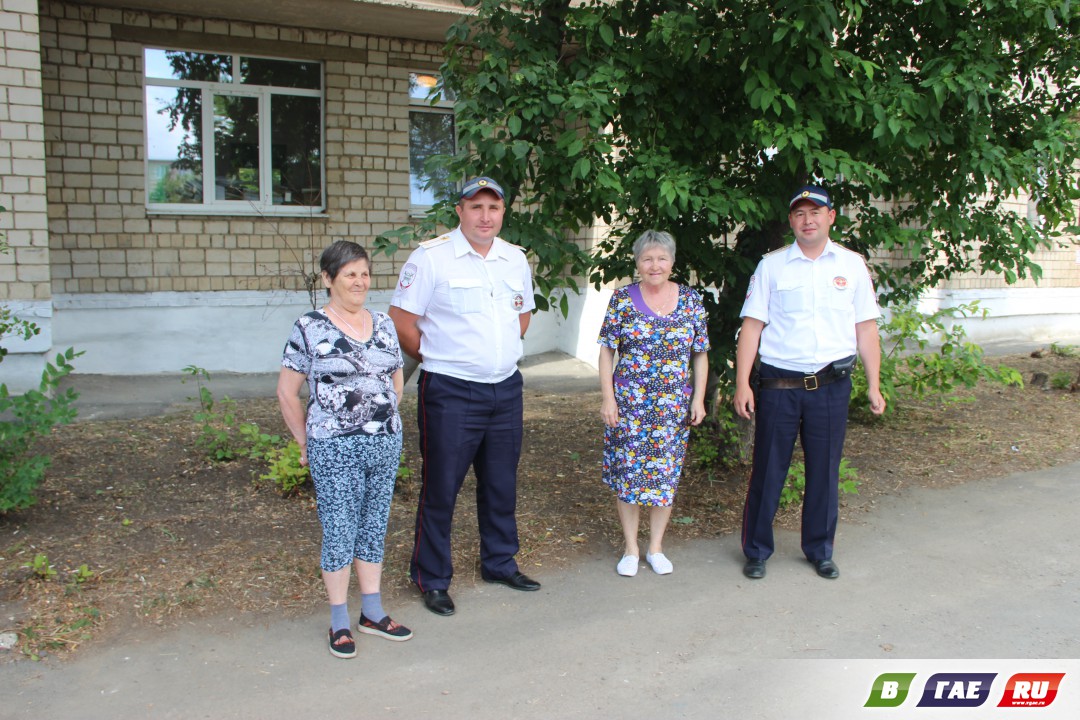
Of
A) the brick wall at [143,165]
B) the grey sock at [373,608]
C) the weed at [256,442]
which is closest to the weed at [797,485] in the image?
the grey sock at [373,608]

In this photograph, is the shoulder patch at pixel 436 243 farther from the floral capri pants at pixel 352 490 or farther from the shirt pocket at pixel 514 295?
the floral capri pants at pixel 352 490

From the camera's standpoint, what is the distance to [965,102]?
4.62m

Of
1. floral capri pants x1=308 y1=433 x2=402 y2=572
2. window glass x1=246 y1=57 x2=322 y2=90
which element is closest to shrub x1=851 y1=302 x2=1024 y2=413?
floral capri pants x1=308 y1=433 x2=402 y2=572

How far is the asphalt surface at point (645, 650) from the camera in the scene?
10.6ft

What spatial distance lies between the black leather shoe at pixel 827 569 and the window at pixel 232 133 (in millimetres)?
7319

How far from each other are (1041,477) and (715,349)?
2.73 metres

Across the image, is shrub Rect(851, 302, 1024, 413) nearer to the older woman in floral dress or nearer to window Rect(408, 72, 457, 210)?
the older woman in floral dress

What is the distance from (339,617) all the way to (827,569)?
7.87 ft

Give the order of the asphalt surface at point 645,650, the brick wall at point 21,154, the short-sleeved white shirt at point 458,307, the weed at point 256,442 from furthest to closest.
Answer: the brick wall at point 21,154, the weed at point 256,442, the short-sleeved white shirt at point 458,307, the asphalt surface at point 645,650

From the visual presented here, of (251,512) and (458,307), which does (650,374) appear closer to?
(458,307)

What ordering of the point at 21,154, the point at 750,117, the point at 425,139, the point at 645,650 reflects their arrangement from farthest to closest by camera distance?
the point at 425,139, the point at 21,154, the point at 750,117, the point at 645,650

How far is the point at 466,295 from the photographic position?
12.8ft

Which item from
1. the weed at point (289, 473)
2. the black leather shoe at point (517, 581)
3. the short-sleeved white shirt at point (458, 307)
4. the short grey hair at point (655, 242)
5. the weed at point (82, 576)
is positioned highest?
the short grey hair at point (655, 242)

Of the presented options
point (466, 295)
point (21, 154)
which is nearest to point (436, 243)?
point (466, 295)
